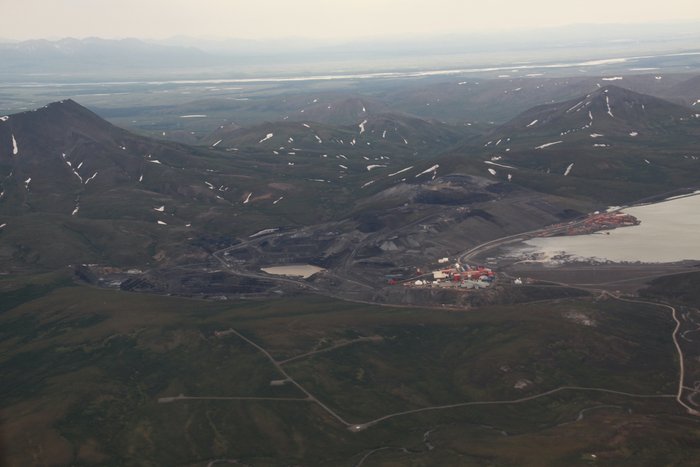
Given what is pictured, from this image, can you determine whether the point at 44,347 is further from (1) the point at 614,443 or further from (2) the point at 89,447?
(1) the point at 614,443

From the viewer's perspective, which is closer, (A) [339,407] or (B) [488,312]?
(A) [339,407]

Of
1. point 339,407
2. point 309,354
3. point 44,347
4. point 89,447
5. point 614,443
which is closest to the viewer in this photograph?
point 614,443

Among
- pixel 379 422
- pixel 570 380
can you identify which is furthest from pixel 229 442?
pixel 570 380

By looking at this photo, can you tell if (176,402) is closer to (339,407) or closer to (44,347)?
(339,407)

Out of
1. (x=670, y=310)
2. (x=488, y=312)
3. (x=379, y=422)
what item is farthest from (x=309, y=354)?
(x=670, y=310)

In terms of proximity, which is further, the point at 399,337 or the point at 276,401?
the point at 399,337

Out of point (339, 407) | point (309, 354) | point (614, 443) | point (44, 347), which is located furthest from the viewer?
point (44, 347)

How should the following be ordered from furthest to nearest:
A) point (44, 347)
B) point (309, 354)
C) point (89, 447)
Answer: point (44, 347), point (309, 354), point (89, 447)

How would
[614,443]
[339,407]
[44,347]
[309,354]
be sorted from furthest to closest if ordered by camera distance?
1. [44,347]
2. [309,354]
3. [339,407]
4. [614,443]
